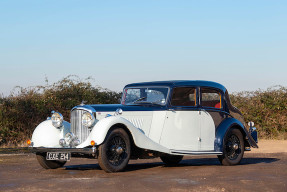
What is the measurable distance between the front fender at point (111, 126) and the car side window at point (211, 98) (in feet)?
5.70

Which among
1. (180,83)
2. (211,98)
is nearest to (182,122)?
(180,83)

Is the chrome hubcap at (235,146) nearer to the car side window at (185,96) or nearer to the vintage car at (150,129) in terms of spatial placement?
the vintage car at (150,129)

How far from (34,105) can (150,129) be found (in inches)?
359

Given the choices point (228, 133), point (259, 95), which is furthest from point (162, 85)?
point (259, 95)

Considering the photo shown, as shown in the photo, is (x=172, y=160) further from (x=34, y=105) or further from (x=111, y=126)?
(x=34, y=105)

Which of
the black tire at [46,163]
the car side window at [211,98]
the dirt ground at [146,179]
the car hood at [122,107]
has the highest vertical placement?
the car side window at [211,98]

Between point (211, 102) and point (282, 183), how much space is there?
388 cm

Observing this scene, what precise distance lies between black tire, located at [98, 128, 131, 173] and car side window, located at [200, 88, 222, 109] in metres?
2.41

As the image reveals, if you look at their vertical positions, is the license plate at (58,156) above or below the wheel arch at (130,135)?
below

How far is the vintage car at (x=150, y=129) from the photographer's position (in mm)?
9094

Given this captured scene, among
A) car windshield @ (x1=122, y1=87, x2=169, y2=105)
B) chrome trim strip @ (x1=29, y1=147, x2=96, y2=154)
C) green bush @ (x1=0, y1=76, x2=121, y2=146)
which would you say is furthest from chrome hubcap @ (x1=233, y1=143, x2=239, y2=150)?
green bush @ (x1=0, y1=76, x2=121, y2=146)

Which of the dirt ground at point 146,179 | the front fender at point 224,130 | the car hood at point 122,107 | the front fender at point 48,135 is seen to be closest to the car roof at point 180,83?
the car hood at point 122,107

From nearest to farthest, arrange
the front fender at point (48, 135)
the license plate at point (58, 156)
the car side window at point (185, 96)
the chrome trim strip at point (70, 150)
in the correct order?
1. the chrome trim strip at point (70, 150)
2. the license plate at point (58, 156)
3. the front fender at point (48, 135)
4. the car side window at point (185, 96)

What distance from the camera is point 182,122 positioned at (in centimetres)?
1016
